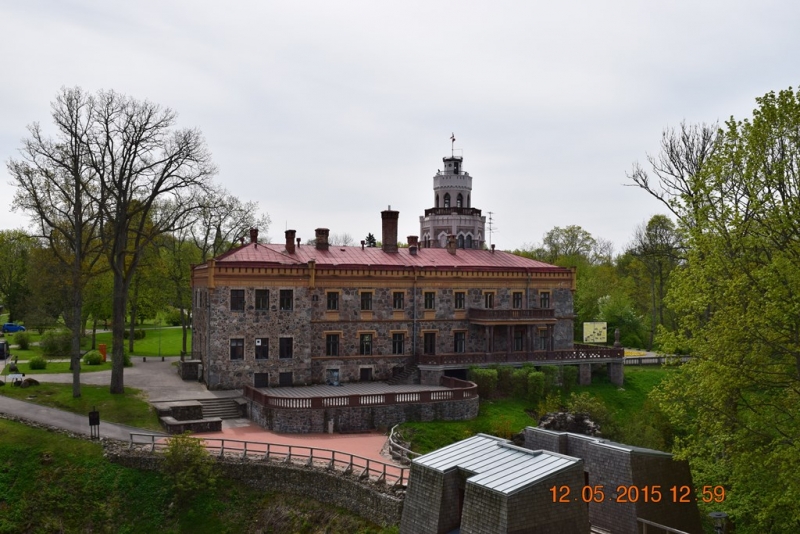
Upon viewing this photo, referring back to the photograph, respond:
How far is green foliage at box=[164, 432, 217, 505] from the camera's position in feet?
80.0

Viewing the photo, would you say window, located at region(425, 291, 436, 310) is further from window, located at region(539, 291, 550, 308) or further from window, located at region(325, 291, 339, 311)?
window, located at region(539, 291, 550, 308)

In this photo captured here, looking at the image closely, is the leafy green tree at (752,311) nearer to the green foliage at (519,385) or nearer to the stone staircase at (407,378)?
the green foliage at (519,385)

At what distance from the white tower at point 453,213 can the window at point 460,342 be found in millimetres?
15790

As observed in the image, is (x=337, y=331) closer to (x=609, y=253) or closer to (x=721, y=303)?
(x=721, y=303)

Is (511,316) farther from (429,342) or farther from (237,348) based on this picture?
(237,348)

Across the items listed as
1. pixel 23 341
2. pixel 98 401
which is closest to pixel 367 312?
pixel 98 401

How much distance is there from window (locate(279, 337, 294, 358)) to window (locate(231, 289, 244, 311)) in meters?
2.92

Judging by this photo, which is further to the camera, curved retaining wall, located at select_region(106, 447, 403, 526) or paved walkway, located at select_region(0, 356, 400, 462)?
paved walkway, located at select_region(0, 356, 400, 462)

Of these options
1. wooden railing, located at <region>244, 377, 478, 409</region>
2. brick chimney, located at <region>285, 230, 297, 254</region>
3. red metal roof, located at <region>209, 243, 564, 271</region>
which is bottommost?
wooden railing, located at <region>244, 377, 478, 409</region>

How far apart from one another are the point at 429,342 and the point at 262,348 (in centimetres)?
1045

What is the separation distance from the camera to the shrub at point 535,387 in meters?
38.7

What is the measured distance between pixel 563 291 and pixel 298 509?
27649 mm

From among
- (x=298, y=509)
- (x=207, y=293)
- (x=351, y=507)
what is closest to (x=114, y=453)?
(x=298, y=509)

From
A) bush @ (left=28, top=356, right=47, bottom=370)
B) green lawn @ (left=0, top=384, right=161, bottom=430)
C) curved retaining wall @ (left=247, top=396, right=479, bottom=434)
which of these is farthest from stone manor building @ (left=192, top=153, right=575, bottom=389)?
bush @ (left=28, top=356, right=47, bottom=370)
